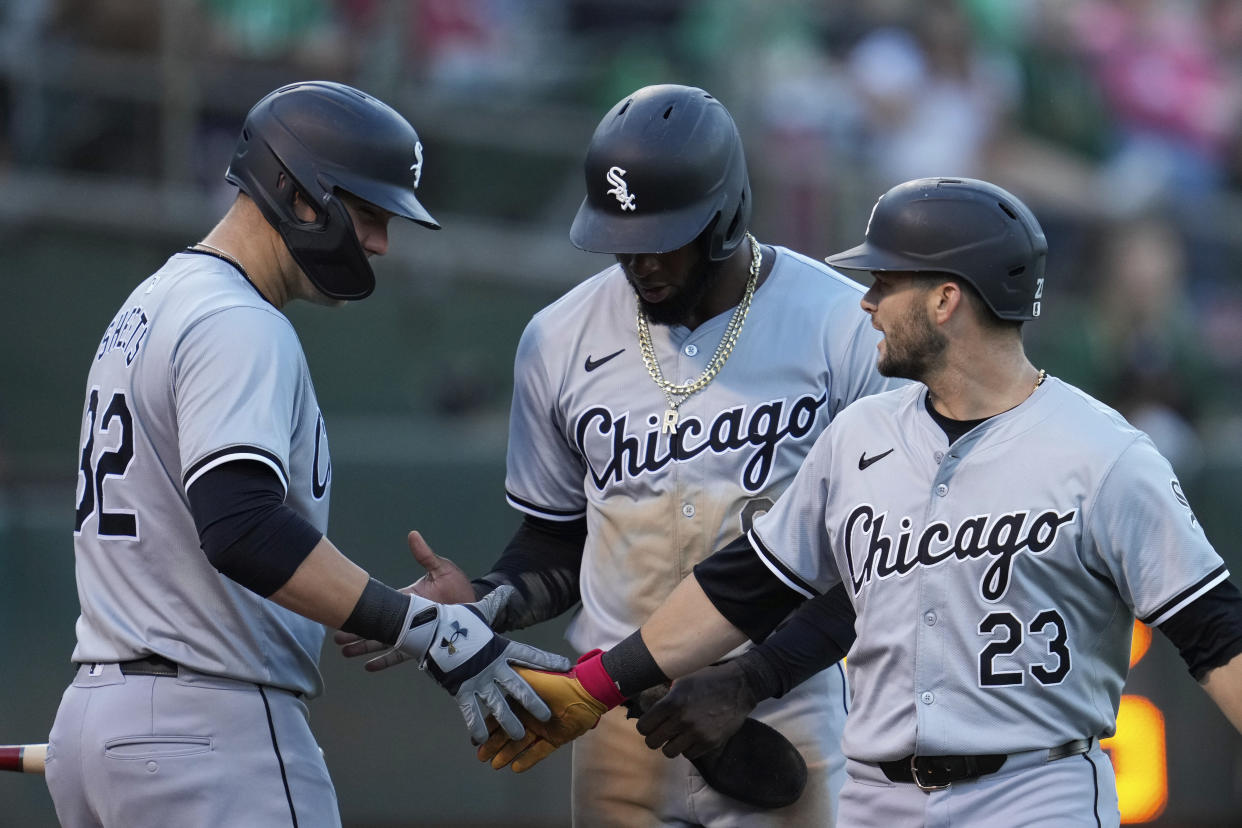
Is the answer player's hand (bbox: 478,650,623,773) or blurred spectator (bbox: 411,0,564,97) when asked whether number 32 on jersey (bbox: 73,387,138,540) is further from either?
blurred spectator (bbox: 411,0,564,97)

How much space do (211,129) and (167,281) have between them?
15.5ft

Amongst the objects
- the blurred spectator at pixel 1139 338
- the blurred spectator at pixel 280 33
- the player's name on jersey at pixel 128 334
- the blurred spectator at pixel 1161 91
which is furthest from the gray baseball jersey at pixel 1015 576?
the blurred spectator at pixel 1161 91

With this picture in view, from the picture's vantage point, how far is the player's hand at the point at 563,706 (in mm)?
3822

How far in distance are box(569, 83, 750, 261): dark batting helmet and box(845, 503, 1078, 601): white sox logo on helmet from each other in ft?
2.68

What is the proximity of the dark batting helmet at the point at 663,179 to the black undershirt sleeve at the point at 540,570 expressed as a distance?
2.75 ft

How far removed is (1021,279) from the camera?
135 inches

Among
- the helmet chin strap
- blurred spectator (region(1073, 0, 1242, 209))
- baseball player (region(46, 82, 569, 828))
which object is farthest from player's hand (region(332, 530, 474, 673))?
blurred spectator (region(1073, 0, 1242, 209))

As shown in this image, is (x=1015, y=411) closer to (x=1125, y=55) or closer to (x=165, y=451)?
(x=165, y=451)

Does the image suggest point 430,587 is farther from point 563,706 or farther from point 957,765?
point 957,765

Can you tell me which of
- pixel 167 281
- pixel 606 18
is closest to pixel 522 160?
pixel 606 18

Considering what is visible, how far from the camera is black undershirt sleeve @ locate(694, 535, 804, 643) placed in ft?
12.1

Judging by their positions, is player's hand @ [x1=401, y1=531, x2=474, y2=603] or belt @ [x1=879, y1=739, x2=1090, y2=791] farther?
player's hand @ [x1=401, y1=531, x2=474, y2=603]

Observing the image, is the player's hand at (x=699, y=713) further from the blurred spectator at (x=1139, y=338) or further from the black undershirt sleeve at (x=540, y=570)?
the blurred spectator at (x=1139, y=338)

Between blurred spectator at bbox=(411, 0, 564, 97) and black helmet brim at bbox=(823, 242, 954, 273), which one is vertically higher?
black helmet brim at bbox=(823, 242, 954, 273)
